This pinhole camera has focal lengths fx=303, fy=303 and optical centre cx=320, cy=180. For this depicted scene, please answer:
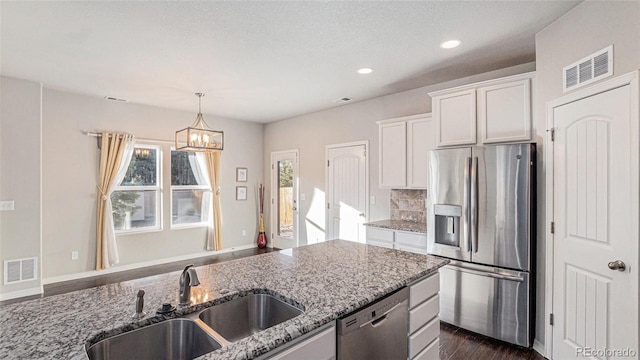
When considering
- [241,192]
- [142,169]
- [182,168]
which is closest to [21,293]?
[142,169]

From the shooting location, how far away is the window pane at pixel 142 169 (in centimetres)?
509

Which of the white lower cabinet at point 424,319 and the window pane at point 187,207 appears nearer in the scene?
the white lower cabinet at point 424,319

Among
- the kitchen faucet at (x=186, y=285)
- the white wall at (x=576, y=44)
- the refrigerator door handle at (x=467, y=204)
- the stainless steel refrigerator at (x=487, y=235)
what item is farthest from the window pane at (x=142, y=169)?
the white wall at (x=576, y=44)

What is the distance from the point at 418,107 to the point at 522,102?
4.96 ft

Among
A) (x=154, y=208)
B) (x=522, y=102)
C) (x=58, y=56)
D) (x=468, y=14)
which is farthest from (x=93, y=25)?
(x=522, y=102)

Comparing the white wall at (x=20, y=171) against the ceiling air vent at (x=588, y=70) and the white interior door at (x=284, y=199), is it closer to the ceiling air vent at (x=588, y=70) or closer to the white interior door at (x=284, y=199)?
the white interior door at (x=284, y=199)

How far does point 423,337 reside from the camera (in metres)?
1.97

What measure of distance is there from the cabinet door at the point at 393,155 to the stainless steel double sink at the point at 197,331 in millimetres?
2907

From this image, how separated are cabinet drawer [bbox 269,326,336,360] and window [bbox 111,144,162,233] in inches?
192

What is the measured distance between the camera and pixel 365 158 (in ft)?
16.1

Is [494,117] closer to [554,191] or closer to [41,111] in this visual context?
[554,191]

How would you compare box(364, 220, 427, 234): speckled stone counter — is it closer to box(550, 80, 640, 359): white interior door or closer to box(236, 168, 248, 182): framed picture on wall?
box(550, 80, 640, 359): white interior door

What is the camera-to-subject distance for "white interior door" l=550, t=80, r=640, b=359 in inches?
72.9

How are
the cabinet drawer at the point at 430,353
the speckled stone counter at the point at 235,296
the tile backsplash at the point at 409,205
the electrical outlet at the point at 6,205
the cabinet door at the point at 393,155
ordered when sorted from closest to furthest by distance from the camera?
1. the speckled stone counter at the point at 235,296
2. the cabinet drawer at the point at 430,353
3. the electrical outlet at the point at 6,205
4. the cabinet door at the point at 393,155
5. the tile backsplash at the point at 409,205
